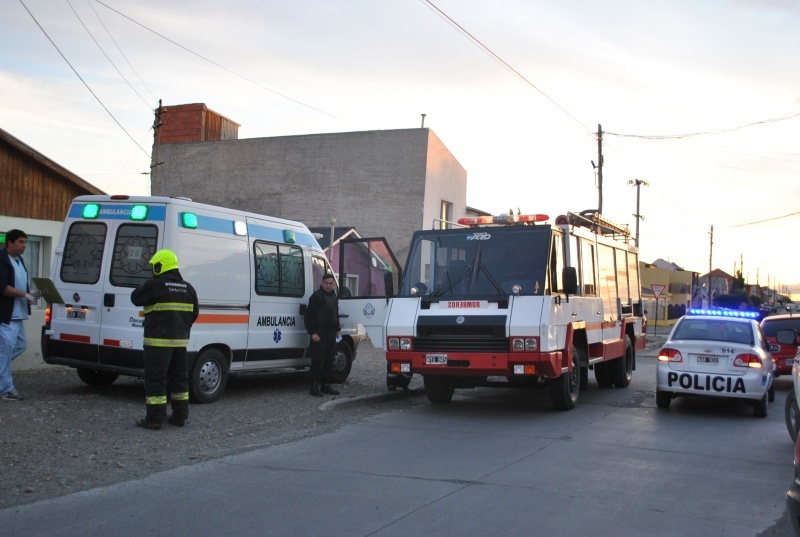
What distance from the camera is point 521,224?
456 inches

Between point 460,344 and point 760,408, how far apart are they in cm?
485

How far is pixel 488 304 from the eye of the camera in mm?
10891

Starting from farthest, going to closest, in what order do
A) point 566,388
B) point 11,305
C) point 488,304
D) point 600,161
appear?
1. point 600,161
2. point 566,388
3. point 488,304
4. point 11,305

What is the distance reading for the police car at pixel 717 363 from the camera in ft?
37.5

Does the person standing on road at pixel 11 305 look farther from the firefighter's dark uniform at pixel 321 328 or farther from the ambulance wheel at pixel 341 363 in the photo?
the ambulance wheel at pixel 341 363

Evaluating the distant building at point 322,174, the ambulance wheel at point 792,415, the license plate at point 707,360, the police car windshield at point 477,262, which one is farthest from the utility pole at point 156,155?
the ambulance wheel at point 792,415

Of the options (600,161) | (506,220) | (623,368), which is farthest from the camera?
(600,161)

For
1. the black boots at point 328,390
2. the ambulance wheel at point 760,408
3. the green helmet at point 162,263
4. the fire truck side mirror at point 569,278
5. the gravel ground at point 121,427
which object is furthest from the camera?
the black boots at point 328,390

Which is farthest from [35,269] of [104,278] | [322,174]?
[322,174]

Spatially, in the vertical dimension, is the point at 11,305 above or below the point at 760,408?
above

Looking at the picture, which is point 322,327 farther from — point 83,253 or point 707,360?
point 707,360

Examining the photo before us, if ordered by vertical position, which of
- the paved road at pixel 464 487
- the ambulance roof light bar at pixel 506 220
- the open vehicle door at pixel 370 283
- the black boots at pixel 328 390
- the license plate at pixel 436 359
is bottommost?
the paved road at pixel 464 487

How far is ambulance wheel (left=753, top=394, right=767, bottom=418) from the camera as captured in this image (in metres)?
11.7

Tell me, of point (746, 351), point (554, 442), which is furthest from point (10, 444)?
point (746, 351)
